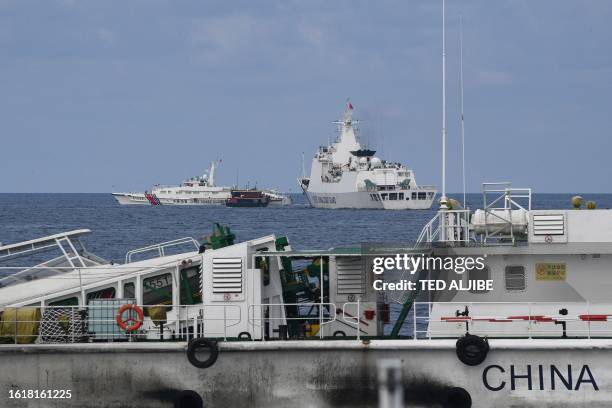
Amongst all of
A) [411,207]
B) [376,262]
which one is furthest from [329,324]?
[411,207]

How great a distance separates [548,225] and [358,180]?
148797mm

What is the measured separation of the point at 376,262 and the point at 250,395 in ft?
11.9

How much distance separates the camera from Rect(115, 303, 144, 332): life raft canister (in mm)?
20812

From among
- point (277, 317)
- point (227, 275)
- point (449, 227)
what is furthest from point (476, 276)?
point (227, 275)

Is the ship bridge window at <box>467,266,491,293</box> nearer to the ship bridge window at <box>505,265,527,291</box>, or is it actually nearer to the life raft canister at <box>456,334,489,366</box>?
the ship bridge window at <box>505,265,527,291</box>

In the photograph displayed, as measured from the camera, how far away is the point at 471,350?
20.0 metres

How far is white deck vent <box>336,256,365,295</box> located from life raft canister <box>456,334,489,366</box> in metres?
2.53

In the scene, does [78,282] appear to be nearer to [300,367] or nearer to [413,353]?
[300,367]

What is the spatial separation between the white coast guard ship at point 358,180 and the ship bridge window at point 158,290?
144 metres

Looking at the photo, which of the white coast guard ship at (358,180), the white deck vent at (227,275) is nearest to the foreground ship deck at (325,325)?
the white deck vent at (227,275)

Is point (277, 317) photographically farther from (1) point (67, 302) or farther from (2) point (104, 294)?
(1) point (67, 302)

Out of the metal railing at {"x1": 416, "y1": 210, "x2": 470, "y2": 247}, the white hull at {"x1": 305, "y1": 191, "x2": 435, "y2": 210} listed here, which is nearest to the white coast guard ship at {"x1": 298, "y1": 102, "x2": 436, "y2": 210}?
the white hull at {"x1": 305, "y1": 191, "x2": 435, "y2": 210}

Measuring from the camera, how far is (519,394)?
2003 centimetres

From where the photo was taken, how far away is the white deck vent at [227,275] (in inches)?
830
